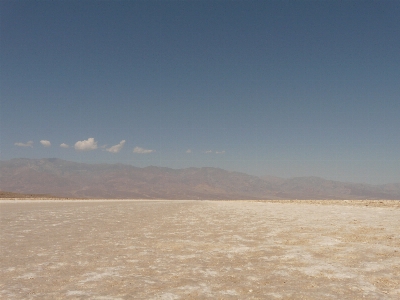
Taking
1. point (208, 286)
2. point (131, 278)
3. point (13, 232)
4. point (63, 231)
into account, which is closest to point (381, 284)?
point (208, 286)

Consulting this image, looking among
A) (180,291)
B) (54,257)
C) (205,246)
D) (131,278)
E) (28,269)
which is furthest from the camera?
(205,246)

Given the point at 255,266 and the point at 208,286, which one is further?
the point at 255,266

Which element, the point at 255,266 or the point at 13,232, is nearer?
the point at 255,266

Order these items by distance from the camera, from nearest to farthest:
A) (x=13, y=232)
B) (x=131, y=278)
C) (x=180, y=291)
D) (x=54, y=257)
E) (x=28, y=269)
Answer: (x=180, y=291) < (x=131, y=278) < (x=28, y=269) < (x=54, y=257) < (x=13, y=232)

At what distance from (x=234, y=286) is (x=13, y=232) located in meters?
10.9

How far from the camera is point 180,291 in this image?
5832 mm

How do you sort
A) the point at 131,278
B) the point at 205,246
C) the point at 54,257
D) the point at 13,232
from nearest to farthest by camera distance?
the point at 131,278
the point at 54,257
the point at 205,246
the point at 13,232

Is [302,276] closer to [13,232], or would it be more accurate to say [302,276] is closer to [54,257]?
[54,257]

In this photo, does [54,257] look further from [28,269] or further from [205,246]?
[205,246]

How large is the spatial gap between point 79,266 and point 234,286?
386cm

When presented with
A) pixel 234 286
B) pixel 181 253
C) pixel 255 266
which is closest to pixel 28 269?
pixel 181 253

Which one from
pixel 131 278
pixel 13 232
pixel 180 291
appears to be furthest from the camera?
pixel 13 232

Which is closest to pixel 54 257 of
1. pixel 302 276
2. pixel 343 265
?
pixel 302 276

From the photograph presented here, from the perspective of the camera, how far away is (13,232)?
13.2 metres
